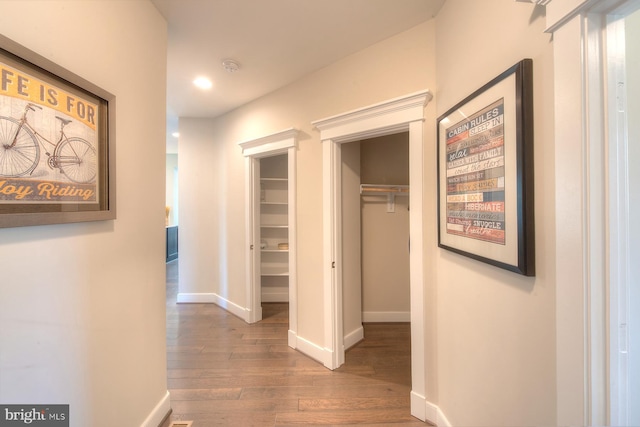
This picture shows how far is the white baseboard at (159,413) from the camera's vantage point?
4.97 ft

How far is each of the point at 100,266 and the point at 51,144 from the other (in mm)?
578

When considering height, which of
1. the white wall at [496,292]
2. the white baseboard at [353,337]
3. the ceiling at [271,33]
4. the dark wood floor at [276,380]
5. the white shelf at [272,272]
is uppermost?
the ceiling at [271,33]

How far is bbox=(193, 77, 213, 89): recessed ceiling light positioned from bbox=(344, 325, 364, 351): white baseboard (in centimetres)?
301

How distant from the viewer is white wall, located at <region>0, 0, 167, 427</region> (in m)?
0.89

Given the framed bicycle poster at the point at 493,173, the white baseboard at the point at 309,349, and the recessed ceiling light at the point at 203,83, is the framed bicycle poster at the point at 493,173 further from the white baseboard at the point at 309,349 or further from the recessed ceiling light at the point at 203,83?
the recessed ceiling light at the point at 203,83

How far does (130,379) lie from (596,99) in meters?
2.34

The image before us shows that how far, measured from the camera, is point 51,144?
0.96 m

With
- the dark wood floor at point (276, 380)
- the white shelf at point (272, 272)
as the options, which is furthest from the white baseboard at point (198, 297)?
the white shelf at point (272, 272)

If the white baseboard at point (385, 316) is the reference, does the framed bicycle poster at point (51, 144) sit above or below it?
above

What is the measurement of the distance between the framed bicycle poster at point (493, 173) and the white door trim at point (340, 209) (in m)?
0.27

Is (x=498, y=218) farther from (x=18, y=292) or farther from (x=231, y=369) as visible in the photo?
(x=231, y=369)

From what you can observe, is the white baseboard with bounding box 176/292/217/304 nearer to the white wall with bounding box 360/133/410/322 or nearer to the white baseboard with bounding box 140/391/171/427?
the white baseboard with bounding box 140/391/171/427

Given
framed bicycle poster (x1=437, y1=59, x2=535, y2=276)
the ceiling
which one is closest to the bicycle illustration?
the ceiling

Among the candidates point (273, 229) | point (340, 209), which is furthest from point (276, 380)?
point (273, 229)
